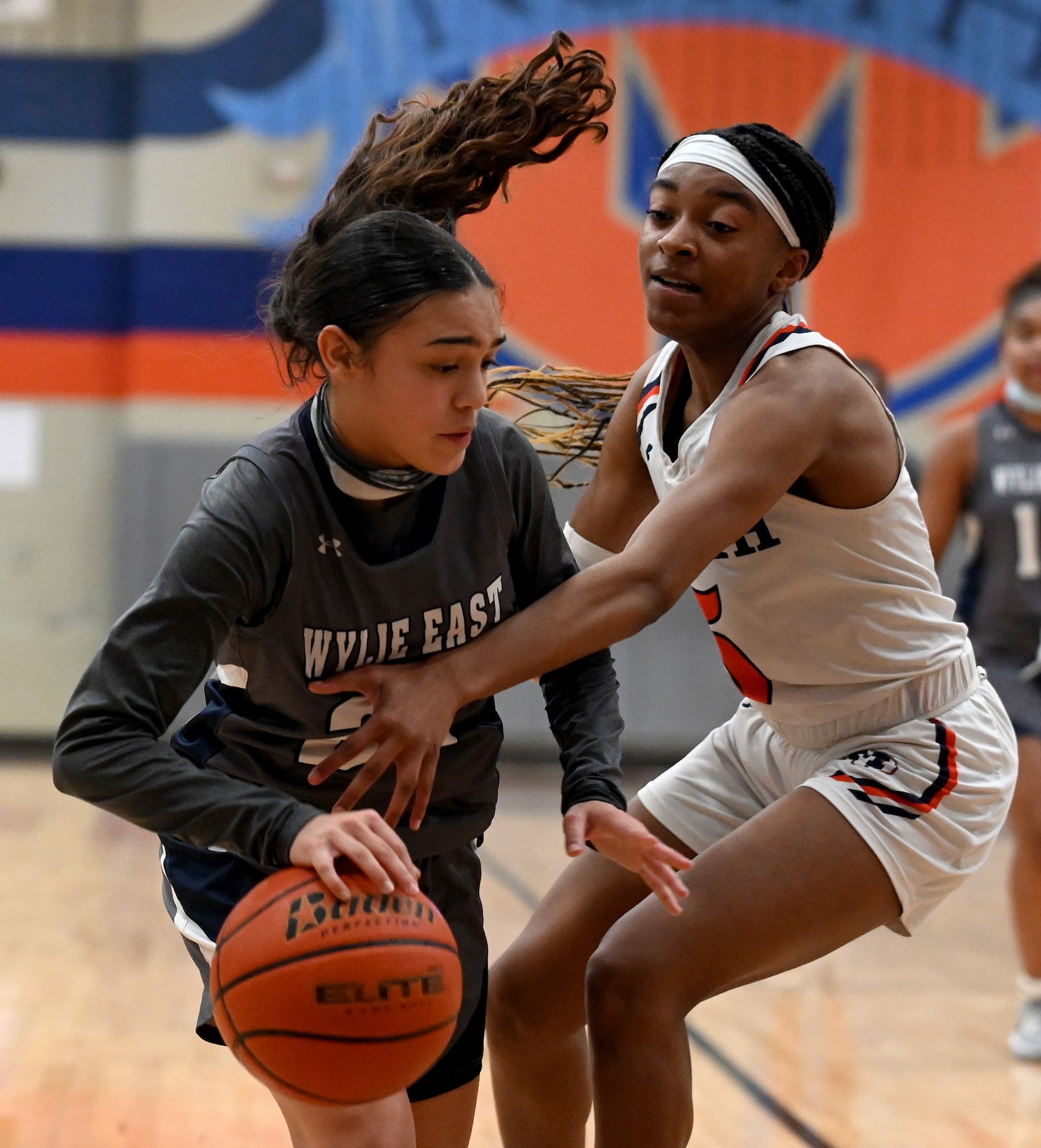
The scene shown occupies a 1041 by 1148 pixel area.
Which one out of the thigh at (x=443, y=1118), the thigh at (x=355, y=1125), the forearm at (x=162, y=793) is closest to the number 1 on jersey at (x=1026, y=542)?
the thigh at (x=443, y=1118)

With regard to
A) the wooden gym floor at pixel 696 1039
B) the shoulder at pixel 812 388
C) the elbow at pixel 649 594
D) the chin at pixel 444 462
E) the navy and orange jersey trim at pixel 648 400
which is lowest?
the wooden gym floor at pixel 696 1039

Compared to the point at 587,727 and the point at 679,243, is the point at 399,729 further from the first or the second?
the point at 679,243

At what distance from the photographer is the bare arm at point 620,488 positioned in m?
2.79

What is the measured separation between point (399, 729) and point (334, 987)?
13.9 inches

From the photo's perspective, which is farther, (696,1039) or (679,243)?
(696,1039)

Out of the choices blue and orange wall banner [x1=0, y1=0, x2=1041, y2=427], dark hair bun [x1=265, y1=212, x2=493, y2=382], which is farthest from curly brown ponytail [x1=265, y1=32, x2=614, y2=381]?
blue and orange wall banner [x1=0, y1=0, x2=1041, y2=427]

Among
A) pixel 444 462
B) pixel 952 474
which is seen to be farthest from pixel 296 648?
pixel 952 474

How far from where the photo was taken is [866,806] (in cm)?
237

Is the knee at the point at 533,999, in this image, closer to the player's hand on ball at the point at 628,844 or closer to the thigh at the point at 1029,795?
the player's hand on ball at the point at 628,844

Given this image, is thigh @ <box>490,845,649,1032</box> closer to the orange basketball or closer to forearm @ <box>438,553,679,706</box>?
forearm @ <box>438,553,679,706</box>

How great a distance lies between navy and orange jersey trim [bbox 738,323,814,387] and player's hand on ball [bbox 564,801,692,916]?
73 cm

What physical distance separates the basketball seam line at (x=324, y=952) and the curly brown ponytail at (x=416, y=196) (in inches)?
31.0

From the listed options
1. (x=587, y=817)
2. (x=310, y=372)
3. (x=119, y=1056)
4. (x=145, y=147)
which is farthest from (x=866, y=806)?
(x=145, y=147)

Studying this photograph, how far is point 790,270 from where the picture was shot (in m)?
2.51
